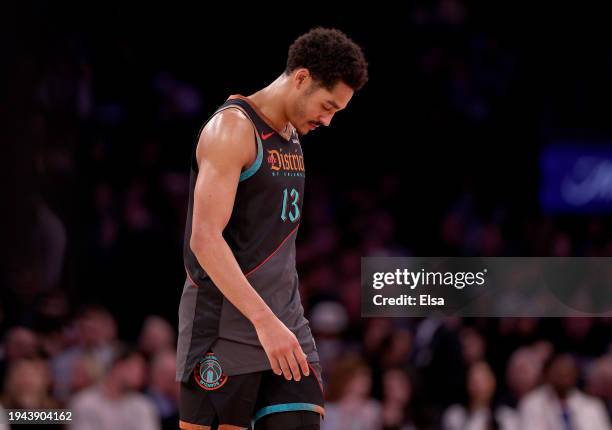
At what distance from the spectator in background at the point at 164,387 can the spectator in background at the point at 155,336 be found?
5.3 inches

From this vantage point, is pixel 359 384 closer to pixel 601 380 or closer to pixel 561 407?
pixel 561 407

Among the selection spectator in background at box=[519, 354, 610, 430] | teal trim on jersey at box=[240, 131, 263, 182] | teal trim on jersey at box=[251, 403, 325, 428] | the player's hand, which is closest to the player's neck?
teal trim on jersey at box=[240, 131, 263, 182]

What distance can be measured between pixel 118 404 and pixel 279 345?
331cm

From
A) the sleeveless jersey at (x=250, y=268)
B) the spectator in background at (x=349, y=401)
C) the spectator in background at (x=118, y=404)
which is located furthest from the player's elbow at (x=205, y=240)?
the spectator in background at (x=349, y=401)

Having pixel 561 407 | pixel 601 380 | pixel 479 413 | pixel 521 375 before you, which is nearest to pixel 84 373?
pixel 479 413

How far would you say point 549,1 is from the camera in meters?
7.09

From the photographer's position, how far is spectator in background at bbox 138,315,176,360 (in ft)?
18.5

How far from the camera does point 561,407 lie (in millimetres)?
5938

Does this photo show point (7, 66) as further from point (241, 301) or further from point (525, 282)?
point (241, 301)

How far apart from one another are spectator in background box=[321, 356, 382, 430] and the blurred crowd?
0.5 inches

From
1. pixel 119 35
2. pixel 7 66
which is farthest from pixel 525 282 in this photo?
pixel 7 66

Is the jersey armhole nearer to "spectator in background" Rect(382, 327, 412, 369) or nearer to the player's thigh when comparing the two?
the player's thigh

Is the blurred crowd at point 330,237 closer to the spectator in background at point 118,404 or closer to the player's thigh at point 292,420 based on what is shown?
the spectator in background at point 118,404

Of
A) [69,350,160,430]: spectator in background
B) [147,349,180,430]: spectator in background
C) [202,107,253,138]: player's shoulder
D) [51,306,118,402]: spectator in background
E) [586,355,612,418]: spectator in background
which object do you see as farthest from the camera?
[586,355,612,418]: spectator in background
